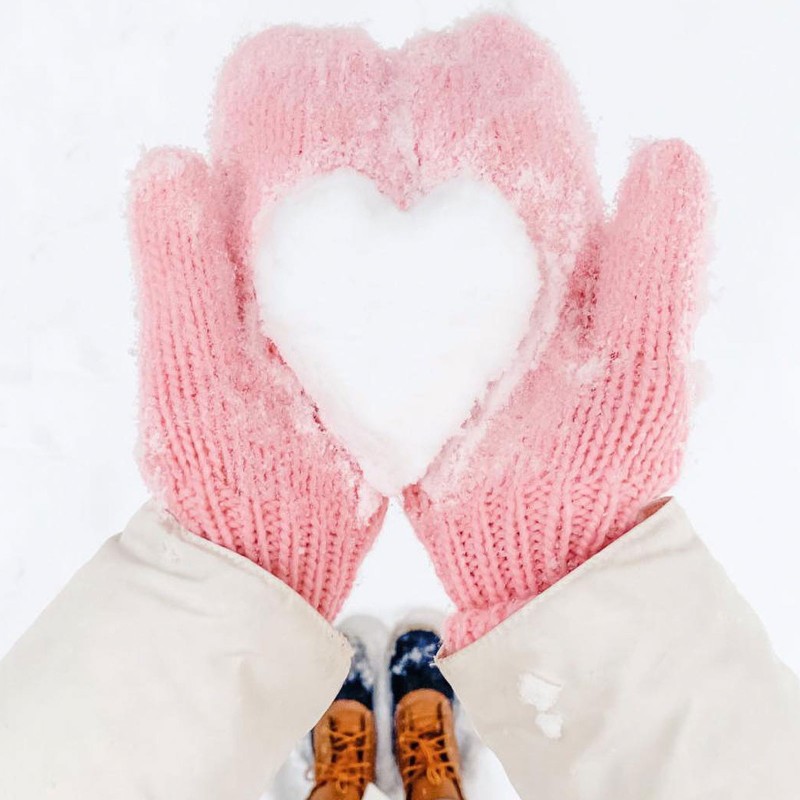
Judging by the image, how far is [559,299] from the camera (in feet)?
2.25

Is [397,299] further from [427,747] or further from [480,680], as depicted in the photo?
[427,747]

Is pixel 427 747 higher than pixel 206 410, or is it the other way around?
pixel 206 410

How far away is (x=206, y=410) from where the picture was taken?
624mm

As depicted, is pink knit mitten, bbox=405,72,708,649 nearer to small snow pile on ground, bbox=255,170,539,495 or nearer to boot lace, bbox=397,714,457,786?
small snow pile on ground, bbox=255,170,539,495

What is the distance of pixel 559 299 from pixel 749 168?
43 cm

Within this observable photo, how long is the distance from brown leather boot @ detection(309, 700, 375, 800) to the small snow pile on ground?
1.58ft

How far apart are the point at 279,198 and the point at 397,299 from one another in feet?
0.49

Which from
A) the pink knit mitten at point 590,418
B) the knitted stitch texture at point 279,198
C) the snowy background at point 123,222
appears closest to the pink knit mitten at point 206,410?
the knitted stitch texture at point 279,198

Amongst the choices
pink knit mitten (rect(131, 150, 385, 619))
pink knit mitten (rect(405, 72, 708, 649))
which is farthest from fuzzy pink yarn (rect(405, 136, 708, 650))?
pink knit mitten (rect(131, 150, 385, 619))

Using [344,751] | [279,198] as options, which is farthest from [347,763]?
[279,198]

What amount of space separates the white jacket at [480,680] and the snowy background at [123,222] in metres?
0.39

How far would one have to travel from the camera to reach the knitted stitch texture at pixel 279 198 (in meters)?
0.62

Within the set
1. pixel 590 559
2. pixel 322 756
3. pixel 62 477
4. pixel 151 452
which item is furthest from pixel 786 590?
pixel 62 477

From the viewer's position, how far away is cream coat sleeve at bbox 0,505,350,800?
55 centimetres
